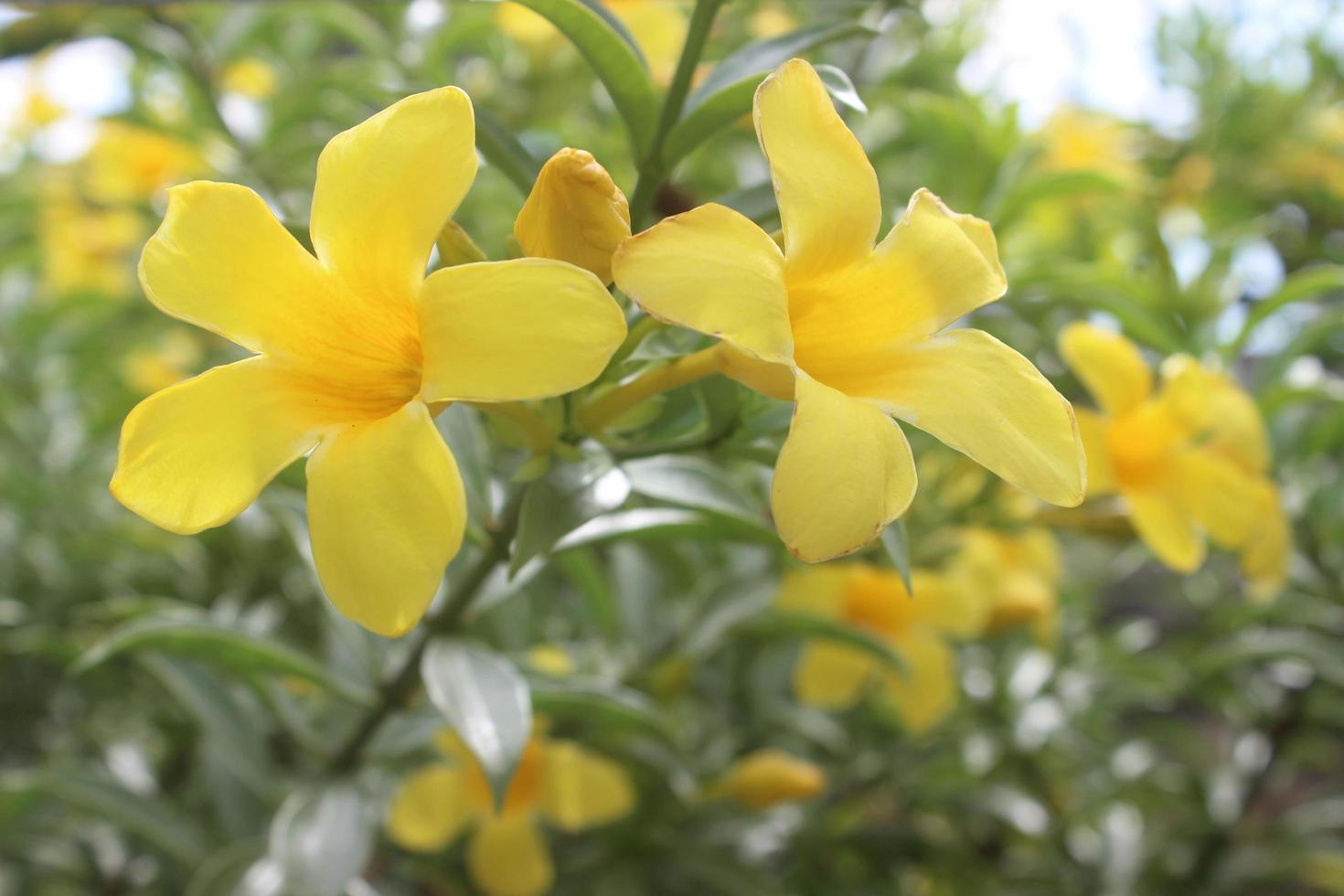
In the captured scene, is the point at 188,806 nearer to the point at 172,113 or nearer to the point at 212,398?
the point at 212,398

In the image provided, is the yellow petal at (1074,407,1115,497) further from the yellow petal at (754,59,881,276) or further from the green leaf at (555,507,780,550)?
the yellow petal at (754,59,881,276)

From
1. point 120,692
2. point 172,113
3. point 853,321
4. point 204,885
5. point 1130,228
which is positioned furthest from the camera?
point 172,113

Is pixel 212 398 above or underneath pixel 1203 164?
above

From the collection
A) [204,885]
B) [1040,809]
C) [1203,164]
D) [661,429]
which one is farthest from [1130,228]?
[204,885]

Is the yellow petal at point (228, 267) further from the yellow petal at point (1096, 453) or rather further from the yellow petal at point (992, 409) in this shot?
the yellow petal at point (1096, 453)

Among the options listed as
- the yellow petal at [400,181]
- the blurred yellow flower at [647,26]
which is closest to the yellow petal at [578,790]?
the yellow petal at [400,181]

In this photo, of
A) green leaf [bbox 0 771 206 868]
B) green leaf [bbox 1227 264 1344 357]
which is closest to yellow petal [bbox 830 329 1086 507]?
green leaf [bbox 1227 264 1344 357]
